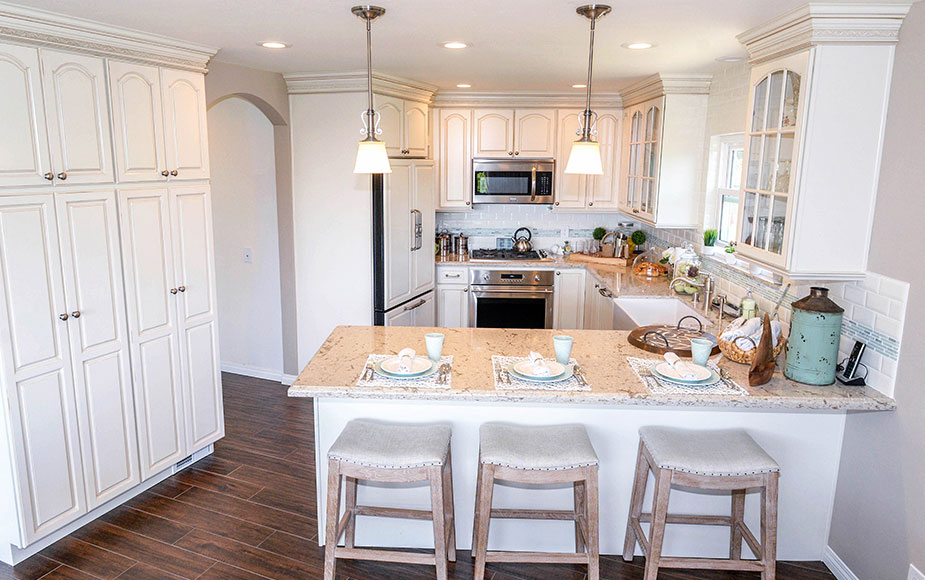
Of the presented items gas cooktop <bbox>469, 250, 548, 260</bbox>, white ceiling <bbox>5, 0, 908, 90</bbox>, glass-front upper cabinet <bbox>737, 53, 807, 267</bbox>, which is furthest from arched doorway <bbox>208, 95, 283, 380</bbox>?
glass-front upper cabinet <bbox>737, 53, 807, 267</bbox>

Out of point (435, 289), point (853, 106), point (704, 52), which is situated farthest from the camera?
point (435, 289)

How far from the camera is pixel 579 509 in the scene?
2.71 metres

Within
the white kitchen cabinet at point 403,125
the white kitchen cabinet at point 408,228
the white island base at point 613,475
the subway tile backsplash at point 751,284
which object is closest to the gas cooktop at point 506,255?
the subway tile backsplash at point 751,284

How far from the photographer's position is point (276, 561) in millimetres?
2826

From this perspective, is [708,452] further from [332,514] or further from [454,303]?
[454,303]

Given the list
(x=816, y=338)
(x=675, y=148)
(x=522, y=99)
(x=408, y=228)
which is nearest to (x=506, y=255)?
(x=408, y=228)

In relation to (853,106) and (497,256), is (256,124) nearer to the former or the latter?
(497,256)

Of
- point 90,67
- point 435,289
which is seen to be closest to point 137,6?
point 90,67

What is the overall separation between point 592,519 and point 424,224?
11.0 feet

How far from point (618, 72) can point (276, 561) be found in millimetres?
3638

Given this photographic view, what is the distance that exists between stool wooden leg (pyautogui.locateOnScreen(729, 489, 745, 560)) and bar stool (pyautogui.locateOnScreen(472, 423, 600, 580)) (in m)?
0.68

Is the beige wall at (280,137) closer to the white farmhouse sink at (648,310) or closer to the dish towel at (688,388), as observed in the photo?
the white farmhouse sink at (648,310)

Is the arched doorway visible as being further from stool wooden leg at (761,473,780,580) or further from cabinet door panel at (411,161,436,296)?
stool wooden leg at (761,473,780,580)

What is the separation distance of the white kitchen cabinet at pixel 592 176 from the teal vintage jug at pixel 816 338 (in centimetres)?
328
